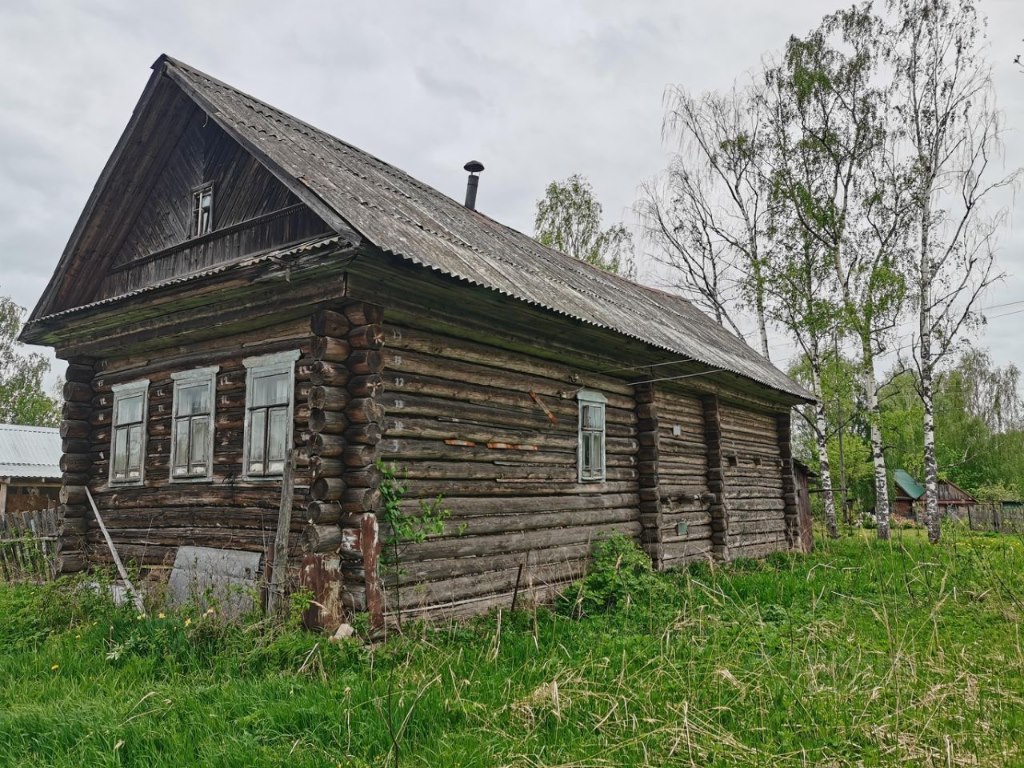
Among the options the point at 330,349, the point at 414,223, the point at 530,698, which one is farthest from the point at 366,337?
the point at 530,698

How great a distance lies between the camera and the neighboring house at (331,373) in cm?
649

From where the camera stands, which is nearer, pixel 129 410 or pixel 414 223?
pixel 414 223

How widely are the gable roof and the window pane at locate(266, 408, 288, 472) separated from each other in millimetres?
2098

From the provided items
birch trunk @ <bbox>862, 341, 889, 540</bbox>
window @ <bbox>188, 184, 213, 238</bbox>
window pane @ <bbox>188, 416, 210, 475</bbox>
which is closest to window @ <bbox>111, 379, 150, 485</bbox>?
window pane @ <bbox>188, 416, 210, 475</bbox>

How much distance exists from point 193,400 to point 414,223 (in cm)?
319

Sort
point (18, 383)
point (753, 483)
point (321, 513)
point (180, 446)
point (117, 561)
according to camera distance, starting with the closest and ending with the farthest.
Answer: point (321, 513) → point (117, 561) → point (180, 446) → point (753, 483) → point (18, 383)

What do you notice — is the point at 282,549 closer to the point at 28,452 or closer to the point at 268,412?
the point at 268,412

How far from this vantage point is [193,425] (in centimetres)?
817

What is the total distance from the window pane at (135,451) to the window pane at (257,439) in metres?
2.23

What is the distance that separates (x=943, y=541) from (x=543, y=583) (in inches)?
167

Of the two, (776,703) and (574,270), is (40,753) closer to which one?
(776,703)

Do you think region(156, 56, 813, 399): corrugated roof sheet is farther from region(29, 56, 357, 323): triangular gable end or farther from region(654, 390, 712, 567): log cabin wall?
region(654, 390, 712, 567): log cabin wall

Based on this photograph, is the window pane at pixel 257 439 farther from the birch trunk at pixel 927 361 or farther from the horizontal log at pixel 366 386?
the birch trunk at pixel 927 361

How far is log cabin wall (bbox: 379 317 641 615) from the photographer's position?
696 centimetres
